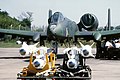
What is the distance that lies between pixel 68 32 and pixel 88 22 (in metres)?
7.17

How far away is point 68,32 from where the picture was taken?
29219 mm

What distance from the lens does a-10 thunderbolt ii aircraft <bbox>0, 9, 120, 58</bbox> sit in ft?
88.7

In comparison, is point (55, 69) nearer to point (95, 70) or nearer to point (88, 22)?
point (95, 70)

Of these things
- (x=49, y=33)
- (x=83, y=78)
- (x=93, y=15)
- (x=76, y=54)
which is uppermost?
(x=93, y=15)

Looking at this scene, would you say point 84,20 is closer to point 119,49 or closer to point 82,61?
point 119,49

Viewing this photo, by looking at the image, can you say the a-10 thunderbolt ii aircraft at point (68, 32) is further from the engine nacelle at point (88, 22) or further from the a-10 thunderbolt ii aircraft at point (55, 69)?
the a-10 thunderbolt ii aircraft at point (55, 69)

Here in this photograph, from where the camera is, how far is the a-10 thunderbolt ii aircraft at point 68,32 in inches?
1065

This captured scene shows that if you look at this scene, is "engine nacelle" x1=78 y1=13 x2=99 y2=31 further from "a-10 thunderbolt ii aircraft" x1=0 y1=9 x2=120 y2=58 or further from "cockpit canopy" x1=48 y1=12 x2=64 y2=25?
"cockpit canopy" x1=48 y1=12 x2=64 y2=25

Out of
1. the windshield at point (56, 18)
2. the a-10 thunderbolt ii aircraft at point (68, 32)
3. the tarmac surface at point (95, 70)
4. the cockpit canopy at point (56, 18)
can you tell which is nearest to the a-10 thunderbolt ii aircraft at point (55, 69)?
the tarmac surface at point (95, 70)

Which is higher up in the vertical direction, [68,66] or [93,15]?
[93,15]

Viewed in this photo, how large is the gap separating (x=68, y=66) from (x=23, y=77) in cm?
135

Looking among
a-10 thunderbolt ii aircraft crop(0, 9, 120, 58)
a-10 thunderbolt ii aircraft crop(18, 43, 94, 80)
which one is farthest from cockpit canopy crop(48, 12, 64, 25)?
a-10 thunderbolt ii aircraft crop(18, 43, 94, 80)

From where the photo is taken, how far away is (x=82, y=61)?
1223 centimetres

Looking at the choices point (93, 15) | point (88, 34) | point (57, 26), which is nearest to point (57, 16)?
point (57, 26)
